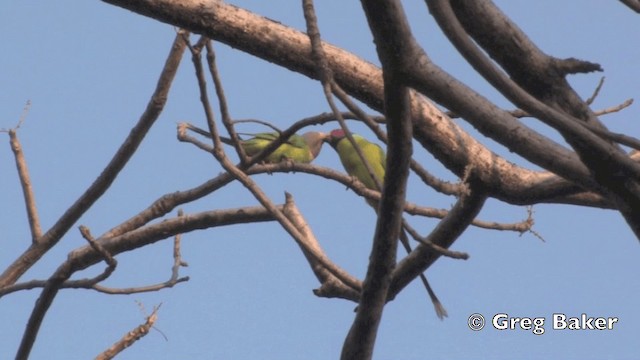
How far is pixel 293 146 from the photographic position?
587 cm

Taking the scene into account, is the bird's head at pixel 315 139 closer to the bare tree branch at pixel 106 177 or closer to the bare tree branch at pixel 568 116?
the bare tree branch at pixel 106 177

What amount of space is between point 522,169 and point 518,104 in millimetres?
1116

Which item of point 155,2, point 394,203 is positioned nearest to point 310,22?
point 394,203

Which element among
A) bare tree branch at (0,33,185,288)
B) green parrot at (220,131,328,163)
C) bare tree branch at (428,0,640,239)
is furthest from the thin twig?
green parrot at (220,131,328,163)

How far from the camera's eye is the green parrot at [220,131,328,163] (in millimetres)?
5596

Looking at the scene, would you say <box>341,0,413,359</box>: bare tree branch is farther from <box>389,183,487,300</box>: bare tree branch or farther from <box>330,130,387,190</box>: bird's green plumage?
<box>330,130,387,190</box>: bird's green plumage

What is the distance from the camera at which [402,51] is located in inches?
76.1

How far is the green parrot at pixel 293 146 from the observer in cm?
560

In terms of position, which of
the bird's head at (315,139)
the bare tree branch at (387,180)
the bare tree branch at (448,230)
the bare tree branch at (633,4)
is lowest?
the bare tree branch at (387,180)

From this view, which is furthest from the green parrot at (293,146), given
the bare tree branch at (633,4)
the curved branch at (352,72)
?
the bare tree branch at (633,4)

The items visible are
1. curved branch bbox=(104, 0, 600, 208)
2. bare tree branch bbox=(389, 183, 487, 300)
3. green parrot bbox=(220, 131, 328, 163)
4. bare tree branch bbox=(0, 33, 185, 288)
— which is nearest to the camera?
curved branch bbox=(104, 0, 600, 208)

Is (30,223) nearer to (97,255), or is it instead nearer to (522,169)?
(97,255)

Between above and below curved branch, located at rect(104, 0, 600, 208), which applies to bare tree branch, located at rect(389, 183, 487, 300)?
below

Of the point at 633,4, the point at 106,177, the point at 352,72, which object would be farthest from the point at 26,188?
the point at 633,4
